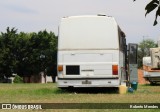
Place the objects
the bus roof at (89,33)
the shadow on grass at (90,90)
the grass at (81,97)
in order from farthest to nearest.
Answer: the shadow on grass at (90,90) < the bus roof at (89,33) < the grass at (81,97)

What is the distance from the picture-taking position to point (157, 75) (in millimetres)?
32469

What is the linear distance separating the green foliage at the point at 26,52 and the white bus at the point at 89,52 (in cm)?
5098

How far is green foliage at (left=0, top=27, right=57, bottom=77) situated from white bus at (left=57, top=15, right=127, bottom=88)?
51.0 meters

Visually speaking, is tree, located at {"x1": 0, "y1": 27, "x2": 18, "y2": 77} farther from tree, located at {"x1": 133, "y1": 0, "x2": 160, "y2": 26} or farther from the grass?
tree, located at {"x1": 133, "y1": 0, "x2": 160, "y2": 26}

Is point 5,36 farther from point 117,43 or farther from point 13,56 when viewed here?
point 117,43

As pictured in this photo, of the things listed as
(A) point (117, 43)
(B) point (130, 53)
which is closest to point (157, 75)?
(B) point (130, 53)

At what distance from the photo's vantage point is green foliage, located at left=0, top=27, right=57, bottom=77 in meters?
69.8

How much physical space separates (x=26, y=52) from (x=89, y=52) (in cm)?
5365

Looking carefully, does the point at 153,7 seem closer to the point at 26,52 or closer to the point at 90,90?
the point at 90,90

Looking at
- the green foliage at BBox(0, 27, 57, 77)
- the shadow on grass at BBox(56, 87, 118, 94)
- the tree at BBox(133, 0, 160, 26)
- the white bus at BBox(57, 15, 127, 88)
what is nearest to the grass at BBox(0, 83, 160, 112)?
the shadow on grass at BBox(56, 87, 118, 94)

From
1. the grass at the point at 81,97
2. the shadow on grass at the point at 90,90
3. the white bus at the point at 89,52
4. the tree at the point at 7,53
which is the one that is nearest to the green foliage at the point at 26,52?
the tree at the point at 7,53

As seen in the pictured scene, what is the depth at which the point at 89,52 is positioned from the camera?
60.0 feet

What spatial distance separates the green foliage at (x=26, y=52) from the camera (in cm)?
6981

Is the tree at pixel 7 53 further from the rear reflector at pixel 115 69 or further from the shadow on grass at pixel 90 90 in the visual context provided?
the rear reflector at pixel 115 69
